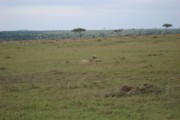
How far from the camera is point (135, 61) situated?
1902cm

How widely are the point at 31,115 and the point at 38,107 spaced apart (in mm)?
745

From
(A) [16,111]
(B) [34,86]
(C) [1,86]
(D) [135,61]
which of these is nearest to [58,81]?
(B) [34,86]

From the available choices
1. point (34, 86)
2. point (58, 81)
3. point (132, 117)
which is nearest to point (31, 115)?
point (132, 117)

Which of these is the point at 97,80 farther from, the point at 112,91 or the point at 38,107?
the point at 38,107

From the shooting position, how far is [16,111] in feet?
29.4

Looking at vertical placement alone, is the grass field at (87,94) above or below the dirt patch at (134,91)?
below

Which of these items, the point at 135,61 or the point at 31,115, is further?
the point at 135,61

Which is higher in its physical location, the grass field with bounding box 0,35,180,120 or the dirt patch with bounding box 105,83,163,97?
the dirt patch with bounding box 105,83,163,97

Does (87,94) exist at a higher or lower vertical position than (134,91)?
lower

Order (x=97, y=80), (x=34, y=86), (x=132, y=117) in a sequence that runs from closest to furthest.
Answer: (x=132, y=117)
(x=34, y=86)
(x=97, y=80)

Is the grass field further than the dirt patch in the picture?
No

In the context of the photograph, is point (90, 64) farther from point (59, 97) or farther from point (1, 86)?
point (59, 97)

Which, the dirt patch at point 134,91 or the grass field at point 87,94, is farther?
the dirt patch at point 134,91

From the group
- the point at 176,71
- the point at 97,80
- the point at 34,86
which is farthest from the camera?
the point at 176,71
